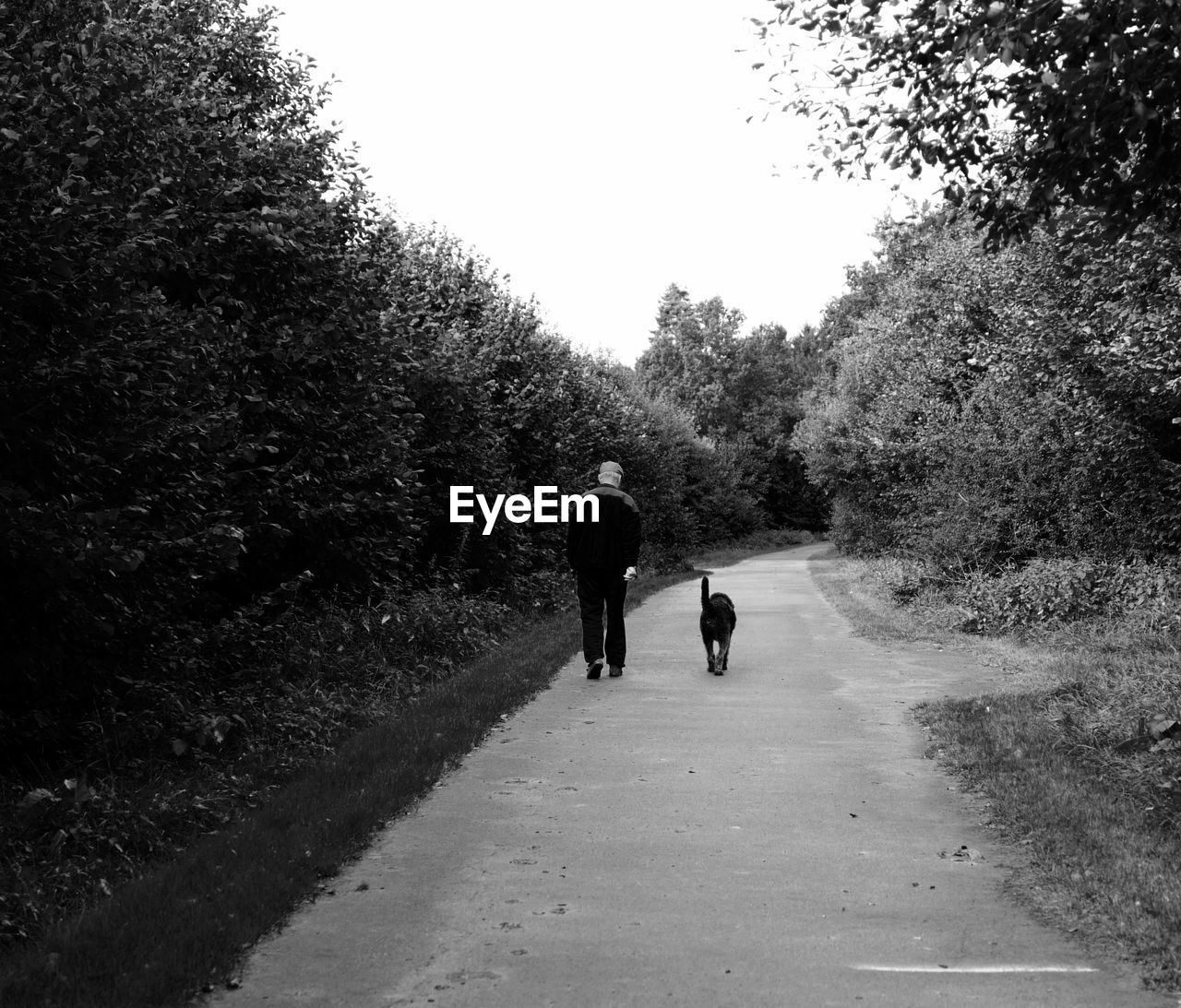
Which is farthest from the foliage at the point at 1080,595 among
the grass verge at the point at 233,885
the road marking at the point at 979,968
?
the road marking at the point at 979,968

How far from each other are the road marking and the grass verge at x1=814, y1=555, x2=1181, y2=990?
235 millimetres

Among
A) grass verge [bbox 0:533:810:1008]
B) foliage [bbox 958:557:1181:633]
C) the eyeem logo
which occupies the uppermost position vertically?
the eyeem logo

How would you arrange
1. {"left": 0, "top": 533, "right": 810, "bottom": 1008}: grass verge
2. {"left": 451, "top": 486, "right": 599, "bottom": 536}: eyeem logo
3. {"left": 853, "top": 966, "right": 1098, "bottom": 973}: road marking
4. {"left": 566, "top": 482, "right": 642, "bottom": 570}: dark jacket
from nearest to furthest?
{"left": 0, "top": 533, "right": 810, "bottom": 1008}: grass verge
{"left": 853, "top": 966, "right": 1098, "bottom": 973}: road marking
{"left": 566, "top": 482, "right": 642, "bottom": 570}: dark jacket
{"left": 451, "top": 486, "right": 599, "bottom": 536}: eyeem logo

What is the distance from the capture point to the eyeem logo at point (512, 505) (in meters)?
18.8

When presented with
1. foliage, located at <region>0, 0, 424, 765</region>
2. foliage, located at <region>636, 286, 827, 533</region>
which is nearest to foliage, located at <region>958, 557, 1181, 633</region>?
foliage, located at <region>0, 0, 424, 765</region>

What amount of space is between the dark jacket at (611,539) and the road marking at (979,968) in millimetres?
8501

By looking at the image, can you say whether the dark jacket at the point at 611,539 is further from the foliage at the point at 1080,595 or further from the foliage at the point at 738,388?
the foliage at the point at 738,388

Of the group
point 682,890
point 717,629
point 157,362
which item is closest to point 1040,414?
point 717,629

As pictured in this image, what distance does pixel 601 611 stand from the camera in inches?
512

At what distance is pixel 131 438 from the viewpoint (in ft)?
23.7

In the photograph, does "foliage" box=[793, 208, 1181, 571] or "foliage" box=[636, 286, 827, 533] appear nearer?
"foliage" box=[793, 208, 1181, 571]

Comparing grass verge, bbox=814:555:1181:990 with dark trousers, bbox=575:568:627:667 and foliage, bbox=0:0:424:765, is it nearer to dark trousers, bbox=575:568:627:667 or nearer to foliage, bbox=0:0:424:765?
dark trousers, bbox=575:568:627:667

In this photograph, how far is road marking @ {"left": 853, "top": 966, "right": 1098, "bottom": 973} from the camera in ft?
14.2

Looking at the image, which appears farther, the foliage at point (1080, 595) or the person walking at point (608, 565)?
the foliage at point (1080, 595)
